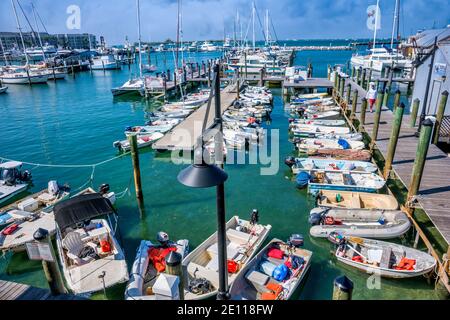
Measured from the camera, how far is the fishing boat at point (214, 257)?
31.7 ft

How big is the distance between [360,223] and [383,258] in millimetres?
2412

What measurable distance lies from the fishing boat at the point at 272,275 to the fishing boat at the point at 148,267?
101 inches

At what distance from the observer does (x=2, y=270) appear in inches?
479

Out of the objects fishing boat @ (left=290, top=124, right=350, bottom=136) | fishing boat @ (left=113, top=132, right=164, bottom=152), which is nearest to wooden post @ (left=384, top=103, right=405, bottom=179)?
fishing boat @ (left=290, top=124, right=350, bottom=136)

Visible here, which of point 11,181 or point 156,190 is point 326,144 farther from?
point 11,181

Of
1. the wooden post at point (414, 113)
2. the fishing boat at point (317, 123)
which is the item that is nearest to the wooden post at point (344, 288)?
the wooden post at point (414, 113)

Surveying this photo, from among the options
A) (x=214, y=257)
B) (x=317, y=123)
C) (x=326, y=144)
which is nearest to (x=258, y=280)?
(x=214, y=257)

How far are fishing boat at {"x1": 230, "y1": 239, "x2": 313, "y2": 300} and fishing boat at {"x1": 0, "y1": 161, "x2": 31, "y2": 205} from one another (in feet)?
46.5

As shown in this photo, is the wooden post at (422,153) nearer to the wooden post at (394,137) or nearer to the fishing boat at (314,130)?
the wooden post at (394,137)

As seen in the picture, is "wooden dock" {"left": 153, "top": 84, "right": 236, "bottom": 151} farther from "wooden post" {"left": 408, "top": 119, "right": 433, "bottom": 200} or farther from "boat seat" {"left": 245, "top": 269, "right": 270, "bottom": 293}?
"wooden post" {"left": 408, "top": 119, "right": 433, "bottom": 200}

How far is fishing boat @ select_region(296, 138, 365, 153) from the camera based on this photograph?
837 inches
